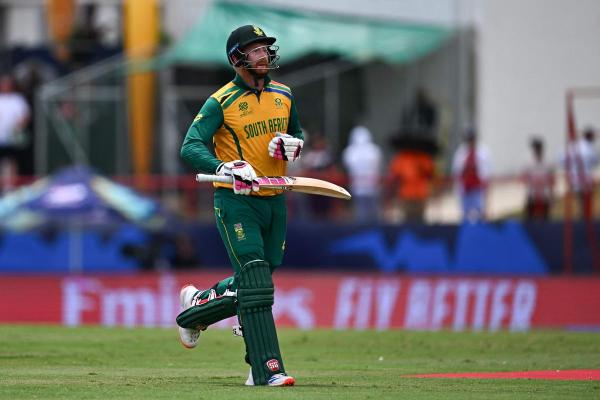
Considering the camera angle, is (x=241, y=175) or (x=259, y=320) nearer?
(x=241, y=175)

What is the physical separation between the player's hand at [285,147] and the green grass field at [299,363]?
156 cm

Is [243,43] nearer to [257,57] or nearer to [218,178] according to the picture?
[257,57]

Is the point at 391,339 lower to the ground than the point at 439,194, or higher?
lower

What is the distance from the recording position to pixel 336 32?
2709 cm

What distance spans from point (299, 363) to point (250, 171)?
321 centimetres

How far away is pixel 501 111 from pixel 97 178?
8.63 meters

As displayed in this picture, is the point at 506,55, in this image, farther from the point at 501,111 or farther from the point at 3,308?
the point at 3,308

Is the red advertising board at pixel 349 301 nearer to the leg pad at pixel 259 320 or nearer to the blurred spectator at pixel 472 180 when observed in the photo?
the blurred spectator at pixel 472 180

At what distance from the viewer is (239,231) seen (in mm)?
10078

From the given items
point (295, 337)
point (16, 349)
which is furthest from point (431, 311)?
point (16, 349)

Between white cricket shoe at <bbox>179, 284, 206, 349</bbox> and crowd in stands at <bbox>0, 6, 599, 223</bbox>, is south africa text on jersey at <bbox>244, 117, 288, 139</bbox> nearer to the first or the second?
white cricket shoe at <bbox>179, 284, 206, 349</bbox>

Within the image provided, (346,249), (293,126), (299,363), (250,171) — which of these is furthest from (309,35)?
(250,171)

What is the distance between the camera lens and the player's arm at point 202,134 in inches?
394

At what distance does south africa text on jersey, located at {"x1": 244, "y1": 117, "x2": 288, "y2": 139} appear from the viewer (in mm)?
10203
